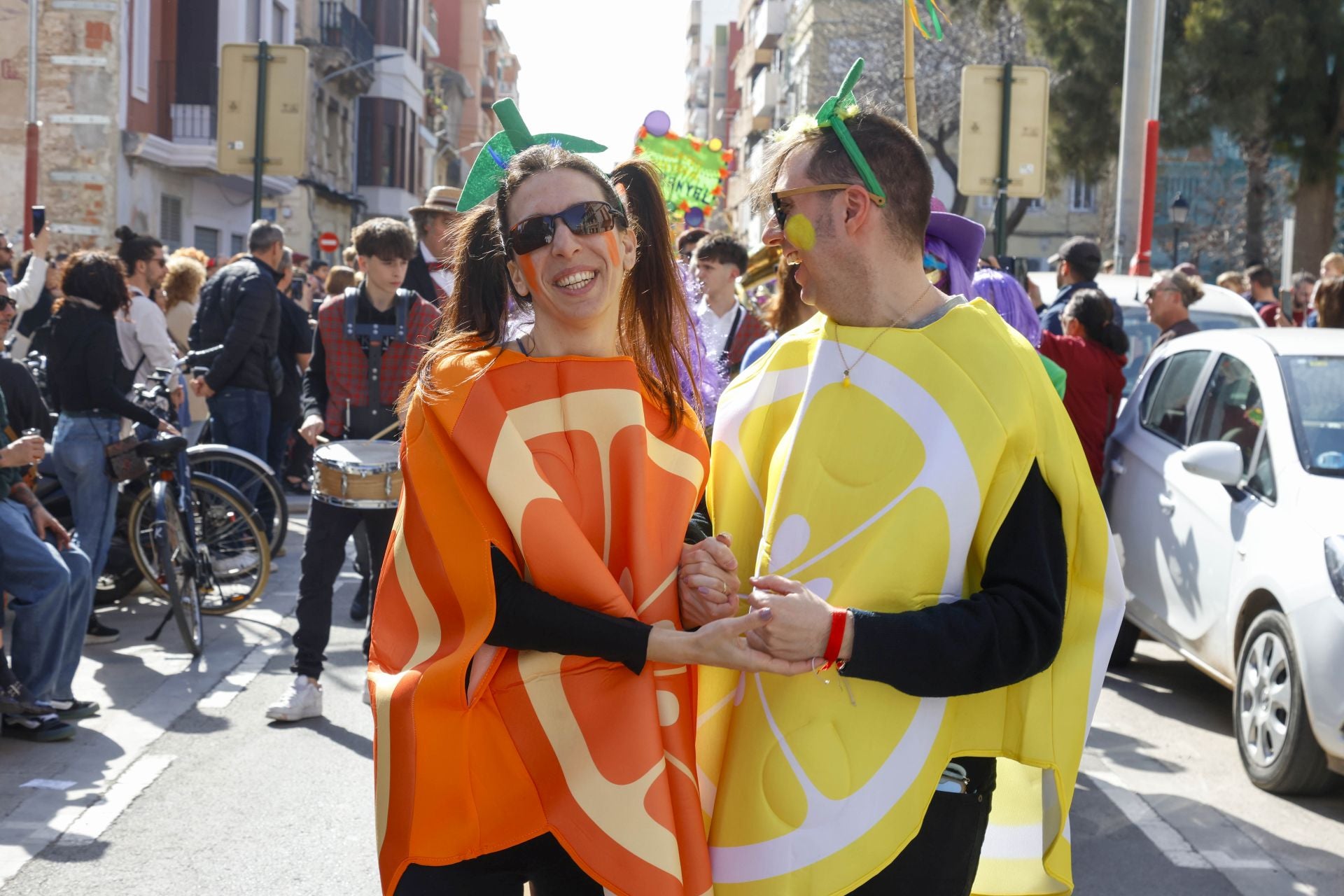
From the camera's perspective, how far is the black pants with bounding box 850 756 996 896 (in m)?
2.33

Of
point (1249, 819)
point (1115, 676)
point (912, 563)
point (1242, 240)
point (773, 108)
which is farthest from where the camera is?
point (773, 108)

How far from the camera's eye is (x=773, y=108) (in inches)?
2375

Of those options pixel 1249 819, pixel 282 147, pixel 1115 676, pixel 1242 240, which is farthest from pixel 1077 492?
pixel 1242 240

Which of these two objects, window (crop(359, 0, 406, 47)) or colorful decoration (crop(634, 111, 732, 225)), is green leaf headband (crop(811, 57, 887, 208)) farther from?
window (crop(359, 0, 406, 47))

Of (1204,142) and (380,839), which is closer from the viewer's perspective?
(380,839)

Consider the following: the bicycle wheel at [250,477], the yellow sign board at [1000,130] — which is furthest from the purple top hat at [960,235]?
the yellow sign board at [1000,130]

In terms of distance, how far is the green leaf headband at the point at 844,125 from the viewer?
241 centimetres

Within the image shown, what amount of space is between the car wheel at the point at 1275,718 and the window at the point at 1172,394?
1.61m

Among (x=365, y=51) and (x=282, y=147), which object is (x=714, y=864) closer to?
(x=282, y=147)

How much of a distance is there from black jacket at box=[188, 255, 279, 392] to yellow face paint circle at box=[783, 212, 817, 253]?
7748 millimetres

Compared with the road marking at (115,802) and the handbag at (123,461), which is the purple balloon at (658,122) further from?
the road marking at (115,802)

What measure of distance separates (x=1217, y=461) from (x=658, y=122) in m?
3.94

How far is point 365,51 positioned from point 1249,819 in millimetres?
42098

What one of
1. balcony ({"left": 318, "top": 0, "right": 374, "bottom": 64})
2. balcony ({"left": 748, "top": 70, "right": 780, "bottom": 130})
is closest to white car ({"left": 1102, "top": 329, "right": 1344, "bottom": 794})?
balcony ({"left": 318, "top": 0, "right": 374, "bottom": 64})
